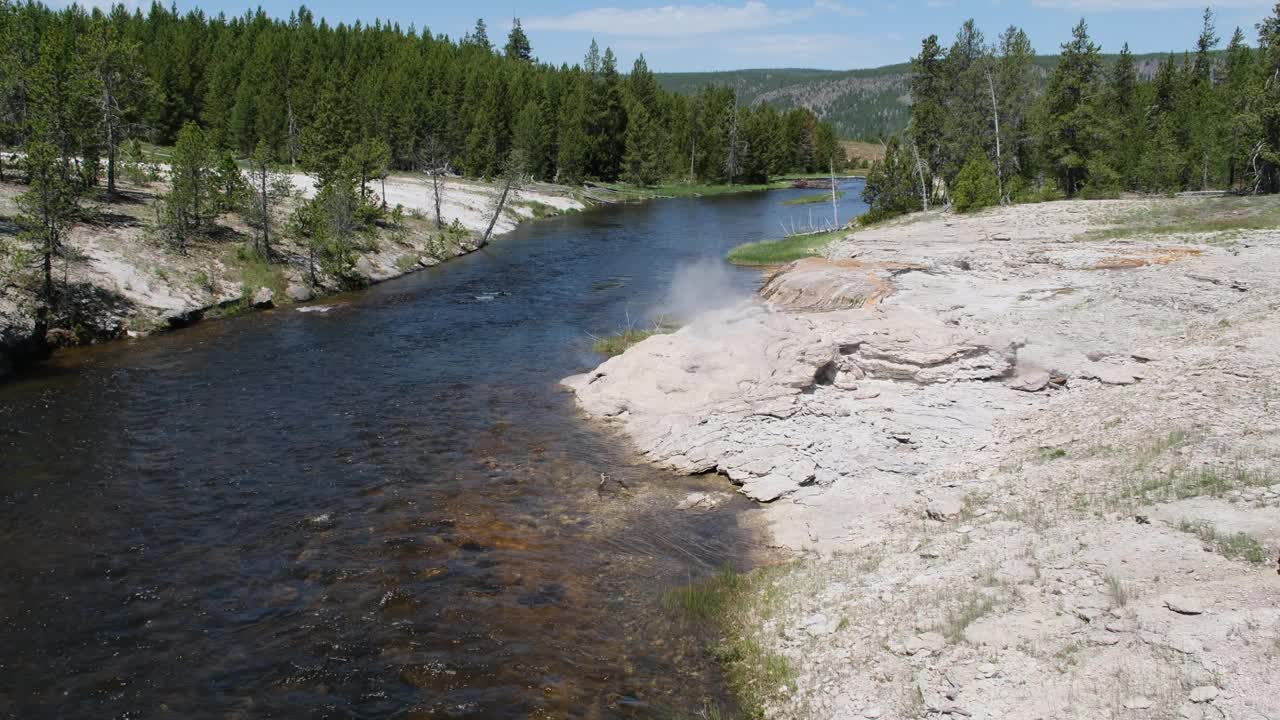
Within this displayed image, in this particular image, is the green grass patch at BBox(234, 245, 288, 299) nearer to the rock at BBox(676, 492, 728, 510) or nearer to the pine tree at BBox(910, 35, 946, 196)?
the rock at BBox(676, 492, 728, 510)

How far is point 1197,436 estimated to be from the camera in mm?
15156

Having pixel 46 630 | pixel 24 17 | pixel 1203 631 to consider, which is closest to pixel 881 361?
pixel 1203 631

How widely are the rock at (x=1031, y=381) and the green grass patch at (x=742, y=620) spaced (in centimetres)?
918

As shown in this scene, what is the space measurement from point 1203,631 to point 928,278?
20.5 metres

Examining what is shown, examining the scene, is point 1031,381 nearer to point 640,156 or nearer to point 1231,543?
point 1231,543

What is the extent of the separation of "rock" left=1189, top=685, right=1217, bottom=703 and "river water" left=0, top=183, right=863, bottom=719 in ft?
18.5

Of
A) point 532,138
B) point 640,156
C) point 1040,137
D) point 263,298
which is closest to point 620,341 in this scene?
point 263,298

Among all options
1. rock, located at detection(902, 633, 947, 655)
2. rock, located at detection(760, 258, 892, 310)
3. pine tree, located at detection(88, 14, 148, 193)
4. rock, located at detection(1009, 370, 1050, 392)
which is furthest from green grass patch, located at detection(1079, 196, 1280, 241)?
pine tree, located at detection(88, 14, 148, 193)

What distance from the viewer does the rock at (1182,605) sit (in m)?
9.82

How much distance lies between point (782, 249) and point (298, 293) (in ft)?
91.3

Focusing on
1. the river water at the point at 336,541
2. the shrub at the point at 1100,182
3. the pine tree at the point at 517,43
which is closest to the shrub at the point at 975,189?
the shrub at the point at 1100,182

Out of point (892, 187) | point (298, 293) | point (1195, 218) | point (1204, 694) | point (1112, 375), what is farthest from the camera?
point (892, 187)

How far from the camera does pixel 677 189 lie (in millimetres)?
119312

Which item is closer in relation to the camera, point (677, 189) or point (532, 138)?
point (532, 138)
